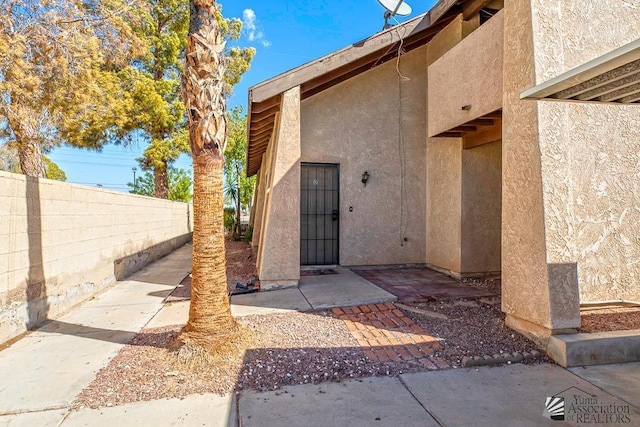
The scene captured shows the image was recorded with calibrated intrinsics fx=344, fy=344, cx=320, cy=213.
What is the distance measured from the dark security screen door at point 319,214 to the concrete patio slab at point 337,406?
544 centimetres

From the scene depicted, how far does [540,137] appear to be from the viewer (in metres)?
4.43

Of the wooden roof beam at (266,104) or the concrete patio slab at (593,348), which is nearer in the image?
the concrete patio slab at (593,348)

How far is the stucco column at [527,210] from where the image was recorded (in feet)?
14.2

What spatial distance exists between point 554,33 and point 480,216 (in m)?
4.21

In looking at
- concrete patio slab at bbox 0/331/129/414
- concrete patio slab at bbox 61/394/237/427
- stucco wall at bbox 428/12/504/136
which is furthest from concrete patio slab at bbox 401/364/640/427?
stucco wall at bbox 428/12/504/136

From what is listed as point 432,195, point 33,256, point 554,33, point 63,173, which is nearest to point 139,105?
point 33,256

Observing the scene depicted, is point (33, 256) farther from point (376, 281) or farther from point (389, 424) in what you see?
point (376, 281)

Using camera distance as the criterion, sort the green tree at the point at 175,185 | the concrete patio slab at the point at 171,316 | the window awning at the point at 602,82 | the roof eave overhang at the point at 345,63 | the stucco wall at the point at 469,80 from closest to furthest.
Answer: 1. the window awning at the point at 602,82
2. the concrete patio slab at the point at 171,316
3. the stucco wall at the point at 469,80
4. the roof eave overhang at the point at 345,63
5. the green tree at the point at 175,185

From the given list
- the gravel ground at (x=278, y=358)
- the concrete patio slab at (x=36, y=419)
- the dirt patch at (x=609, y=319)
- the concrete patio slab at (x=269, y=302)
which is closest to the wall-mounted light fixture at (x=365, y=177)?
the concrete patio slab at (x=269, y=302)

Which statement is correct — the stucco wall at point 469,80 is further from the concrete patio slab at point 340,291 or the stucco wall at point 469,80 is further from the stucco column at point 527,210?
the concrete patio slab at point 340,291

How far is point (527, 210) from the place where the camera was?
15.1ft

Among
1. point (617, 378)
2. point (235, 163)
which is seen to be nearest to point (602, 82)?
point (617, 378)

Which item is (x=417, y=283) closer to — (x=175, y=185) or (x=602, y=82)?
(x=602, y=82)

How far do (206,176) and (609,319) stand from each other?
5.84m
